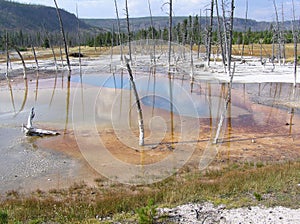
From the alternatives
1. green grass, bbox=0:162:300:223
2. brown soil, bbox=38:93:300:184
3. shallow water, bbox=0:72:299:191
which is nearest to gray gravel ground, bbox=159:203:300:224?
green grass, bbox=0:162:300:223

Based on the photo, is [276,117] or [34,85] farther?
[34,85]

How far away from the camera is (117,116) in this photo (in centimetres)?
1959

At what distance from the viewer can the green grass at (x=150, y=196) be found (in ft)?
27.7

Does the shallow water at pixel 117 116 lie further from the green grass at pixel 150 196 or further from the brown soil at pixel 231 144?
the green grass at pixel 150 196

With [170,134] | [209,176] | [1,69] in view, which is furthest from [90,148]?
[1,69]

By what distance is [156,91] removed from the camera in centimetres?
2636

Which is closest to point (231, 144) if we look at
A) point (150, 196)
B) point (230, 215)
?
point (150, 196)

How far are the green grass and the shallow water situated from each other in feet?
5.38

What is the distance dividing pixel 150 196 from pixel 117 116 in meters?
10.4

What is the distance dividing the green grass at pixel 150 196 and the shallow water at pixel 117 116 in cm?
164

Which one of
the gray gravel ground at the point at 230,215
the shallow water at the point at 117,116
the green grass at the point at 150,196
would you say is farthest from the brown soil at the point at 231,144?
the gray gravel ground at the point at 230,215

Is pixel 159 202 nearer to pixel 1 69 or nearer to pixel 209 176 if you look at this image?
pixel 209 176

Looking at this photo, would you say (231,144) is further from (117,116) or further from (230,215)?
(230,215)

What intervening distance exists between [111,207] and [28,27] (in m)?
189
